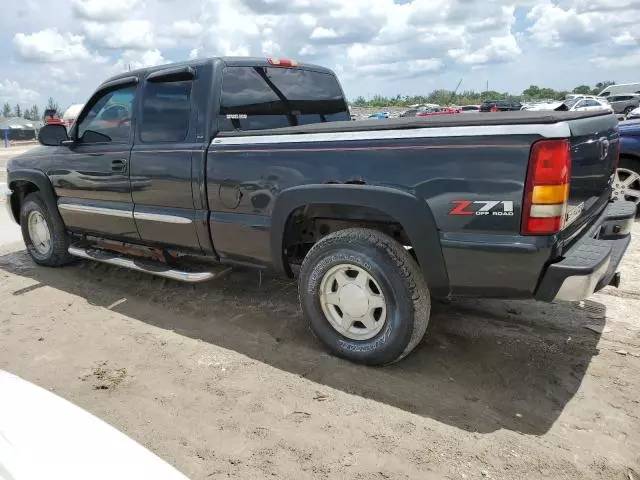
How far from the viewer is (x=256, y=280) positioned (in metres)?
5.13

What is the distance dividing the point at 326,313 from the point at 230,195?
106 centimetres

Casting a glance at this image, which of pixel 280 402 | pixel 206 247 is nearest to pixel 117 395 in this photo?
pixel 280 402

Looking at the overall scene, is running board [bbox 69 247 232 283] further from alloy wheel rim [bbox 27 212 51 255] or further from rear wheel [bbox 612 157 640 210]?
rear wheel [bbox 612 157 640 210]

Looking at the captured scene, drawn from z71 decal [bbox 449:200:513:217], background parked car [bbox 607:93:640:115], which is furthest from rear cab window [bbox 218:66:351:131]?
background parked car [bbox 607:93:640:115]

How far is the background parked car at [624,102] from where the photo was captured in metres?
33.6

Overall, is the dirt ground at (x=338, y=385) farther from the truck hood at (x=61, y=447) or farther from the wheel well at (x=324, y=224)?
the truck hood at (x=61, y=447)

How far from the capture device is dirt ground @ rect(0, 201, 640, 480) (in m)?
2.56

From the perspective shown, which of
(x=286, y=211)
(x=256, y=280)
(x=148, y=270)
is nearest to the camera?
(x=286, y=211)

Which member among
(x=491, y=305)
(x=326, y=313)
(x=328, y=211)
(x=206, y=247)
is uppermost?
(x=328, y=211)

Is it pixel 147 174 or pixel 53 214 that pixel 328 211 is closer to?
pixel 147 174

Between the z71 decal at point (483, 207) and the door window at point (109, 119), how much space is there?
2.96m

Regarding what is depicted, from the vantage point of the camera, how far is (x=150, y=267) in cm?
457

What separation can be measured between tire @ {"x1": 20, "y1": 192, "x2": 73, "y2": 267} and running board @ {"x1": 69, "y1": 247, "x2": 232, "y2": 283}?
0.38 metres

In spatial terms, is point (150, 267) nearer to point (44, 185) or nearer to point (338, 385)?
point (44, 185)
